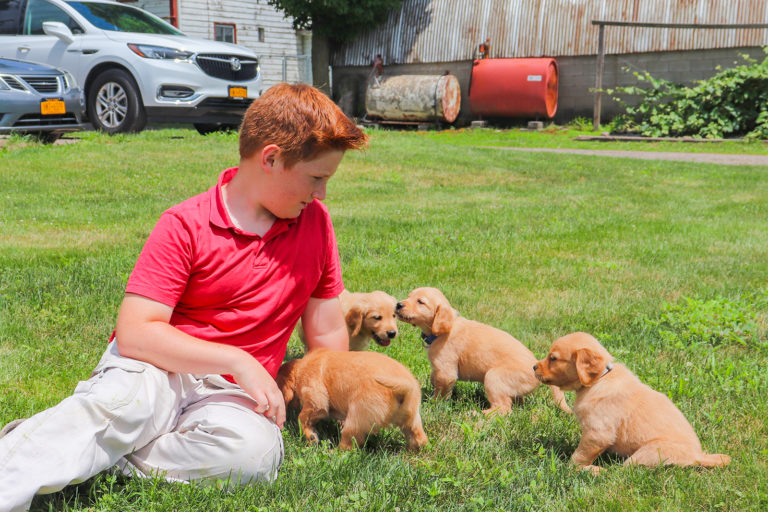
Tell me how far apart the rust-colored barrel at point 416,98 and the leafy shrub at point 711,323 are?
1972 cm

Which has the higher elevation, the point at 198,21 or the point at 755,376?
the point at 198,21

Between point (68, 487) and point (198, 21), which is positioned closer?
point (68, 487)

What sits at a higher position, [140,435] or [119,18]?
[119,18]

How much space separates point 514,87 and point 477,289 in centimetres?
1920

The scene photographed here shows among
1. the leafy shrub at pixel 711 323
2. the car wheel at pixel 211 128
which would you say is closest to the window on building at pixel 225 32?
the car wheel at pixel 211 128

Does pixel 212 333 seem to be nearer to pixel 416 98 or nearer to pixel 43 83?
pixel 43 83

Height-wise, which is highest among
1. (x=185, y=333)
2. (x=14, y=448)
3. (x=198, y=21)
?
(x=198, y=21)

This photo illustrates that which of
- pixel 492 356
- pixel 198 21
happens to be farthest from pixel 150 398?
pixel 198 21

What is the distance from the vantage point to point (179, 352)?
2801mm

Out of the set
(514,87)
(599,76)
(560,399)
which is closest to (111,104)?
(560,399)

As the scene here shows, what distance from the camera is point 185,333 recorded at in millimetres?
2973

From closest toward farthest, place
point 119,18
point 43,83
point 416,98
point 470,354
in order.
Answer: point 470,354
point 43,83
point 119,18
point 416,98

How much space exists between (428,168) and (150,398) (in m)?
10.4

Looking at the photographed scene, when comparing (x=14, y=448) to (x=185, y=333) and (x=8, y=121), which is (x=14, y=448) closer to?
(x=185, y=333)
